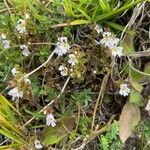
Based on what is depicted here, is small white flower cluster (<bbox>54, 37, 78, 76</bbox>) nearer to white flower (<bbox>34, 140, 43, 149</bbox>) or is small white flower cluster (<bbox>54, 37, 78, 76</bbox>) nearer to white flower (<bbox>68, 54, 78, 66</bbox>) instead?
white flower (<bbox>68, 54, 78, 66</bbox>)

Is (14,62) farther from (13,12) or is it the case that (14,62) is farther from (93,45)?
(93,45)

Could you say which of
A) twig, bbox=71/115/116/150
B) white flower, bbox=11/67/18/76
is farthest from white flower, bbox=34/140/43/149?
white flower, bbox=11/67/18/76

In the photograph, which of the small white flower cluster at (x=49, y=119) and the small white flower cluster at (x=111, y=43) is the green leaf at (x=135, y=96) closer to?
the small white flower cluster at (x=111, y=43)

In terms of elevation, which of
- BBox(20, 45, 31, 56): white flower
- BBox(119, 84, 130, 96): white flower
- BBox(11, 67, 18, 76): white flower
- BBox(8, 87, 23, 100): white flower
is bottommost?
BBox(119, 84, 130, 96): white flower

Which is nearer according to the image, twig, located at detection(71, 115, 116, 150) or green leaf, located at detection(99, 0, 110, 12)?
green leaf, located at detection(99, 0, 110, 12)

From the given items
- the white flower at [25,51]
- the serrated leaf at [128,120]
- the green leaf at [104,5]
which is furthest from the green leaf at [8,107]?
the green leaf at [104,5]

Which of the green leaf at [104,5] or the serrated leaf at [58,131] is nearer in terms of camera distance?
the green leaf at [104,5]
